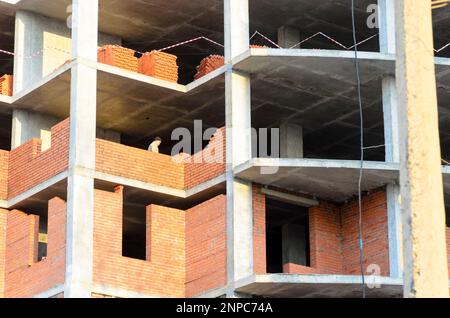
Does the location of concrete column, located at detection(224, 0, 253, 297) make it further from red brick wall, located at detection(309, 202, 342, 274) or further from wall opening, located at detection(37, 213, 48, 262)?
wall opening, located at detection(37, 213, 48, 262)

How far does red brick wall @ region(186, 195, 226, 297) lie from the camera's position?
27.9 m

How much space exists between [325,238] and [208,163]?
9.99 feet

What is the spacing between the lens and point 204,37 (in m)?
32.9

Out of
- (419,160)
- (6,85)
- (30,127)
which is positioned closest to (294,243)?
(30,127)

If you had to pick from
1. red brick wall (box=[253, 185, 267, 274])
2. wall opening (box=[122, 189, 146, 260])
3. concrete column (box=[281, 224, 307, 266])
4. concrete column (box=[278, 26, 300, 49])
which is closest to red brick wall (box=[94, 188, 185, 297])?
wall opening (box=[122, 189, 146, 260])

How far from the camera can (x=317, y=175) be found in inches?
1093

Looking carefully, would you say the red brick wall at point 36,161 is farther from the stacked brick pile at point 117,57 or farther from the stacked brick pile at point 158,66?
the stacked brick pile at point 158,66

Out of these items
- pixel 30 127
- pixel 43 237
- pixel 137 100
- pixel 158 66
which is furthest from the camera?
pixel 30 127

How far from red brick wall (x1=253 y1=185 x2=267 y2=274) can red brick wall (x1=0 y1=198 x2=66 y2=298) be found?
401 cm

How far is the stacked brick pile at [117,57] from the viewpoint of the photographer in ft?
98.4

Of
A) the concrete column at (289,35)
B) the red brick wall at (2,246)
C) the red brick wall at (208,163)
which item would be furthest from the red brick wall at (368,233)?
the red brick wall at (2,246)

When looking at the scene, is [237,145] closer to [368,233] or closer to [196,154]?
[196,154]
